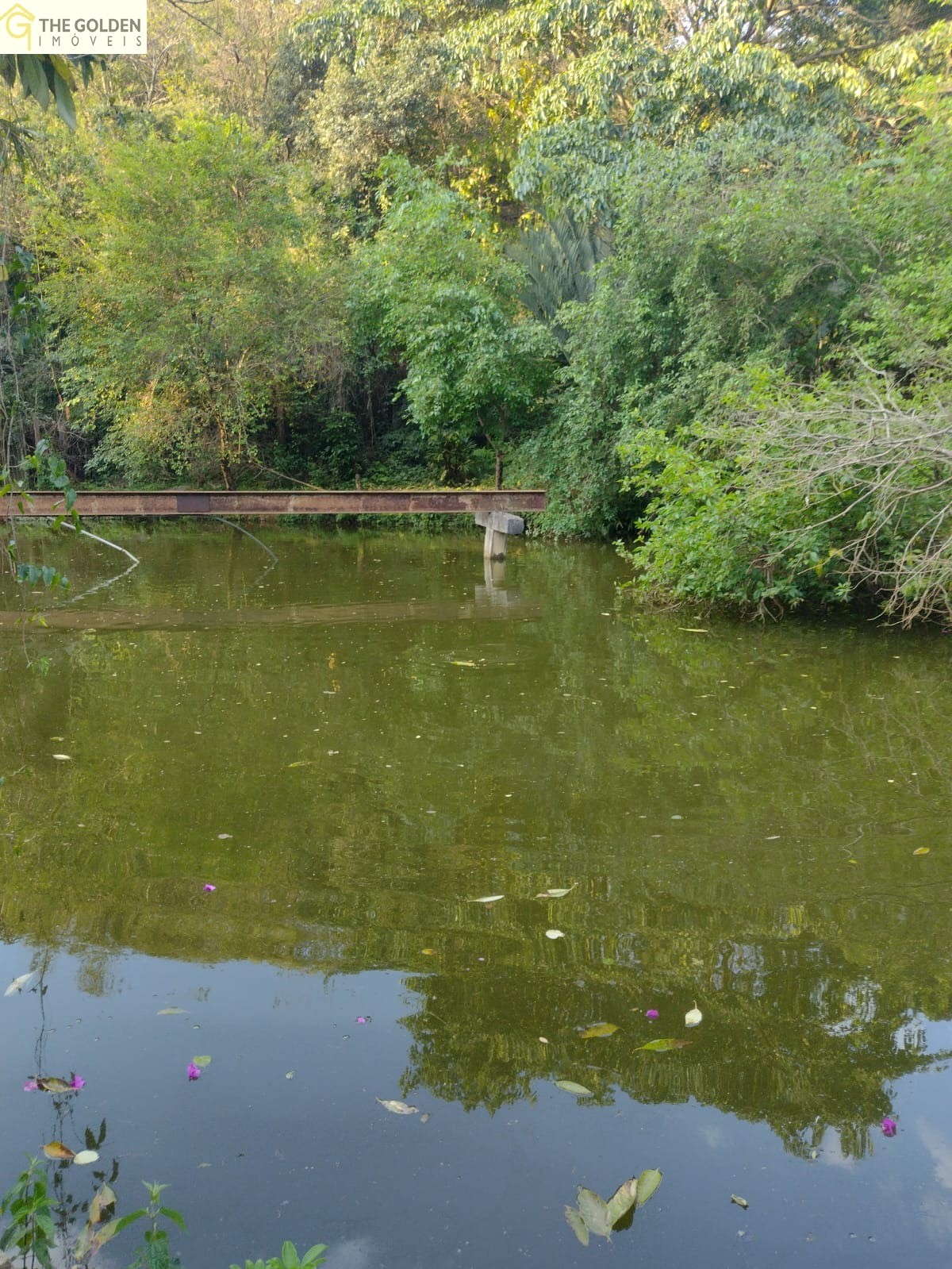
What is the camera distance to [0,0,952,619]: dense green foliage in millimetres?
10000

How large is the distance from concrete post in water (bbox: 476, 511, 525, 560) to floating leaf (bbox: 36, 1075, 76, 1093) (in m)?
9.86

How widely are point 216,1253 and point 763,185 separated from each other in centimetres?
1261

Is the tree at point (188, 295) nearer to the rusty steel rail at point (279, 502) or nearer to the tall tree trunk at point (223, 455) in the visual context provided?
the tall tree trunk at point (223, 455)

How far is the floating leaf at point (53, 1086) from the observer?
315 centimetres

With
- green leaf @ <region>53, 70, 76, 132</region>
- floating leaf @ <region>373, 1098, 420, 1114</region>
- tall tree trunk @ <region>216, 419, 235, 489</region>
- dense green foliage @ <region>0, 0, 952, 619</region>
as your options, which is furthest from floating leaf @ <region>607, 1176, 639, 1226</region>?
tall tree trunk @ <region>216, 419, 235, 489</region>

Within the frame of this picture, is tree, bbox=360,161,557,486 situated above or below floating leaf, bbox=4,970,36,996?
above

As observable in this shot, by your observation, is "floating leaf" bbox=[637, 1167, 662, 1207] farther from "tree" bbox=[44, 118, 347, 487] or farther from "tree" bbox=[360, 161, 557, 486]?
"tree" bbox=[44, 118, 347, 487]

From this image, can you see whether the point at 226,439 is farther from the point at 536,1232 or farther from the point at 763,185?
the point at 536,1232

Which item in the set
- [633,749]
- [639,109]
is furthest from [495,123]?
[633,749]

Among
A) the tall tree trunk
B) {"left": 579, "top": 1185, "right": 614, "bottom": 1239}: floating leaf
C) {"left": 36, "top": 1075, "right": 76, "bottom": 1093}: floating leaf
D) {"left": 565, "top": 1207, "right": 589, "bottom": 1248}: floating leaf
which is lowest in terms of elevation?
the tall tree trunk

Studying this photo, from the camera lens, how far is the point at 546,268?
18.5 m

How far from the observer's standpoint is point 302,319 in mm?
19453

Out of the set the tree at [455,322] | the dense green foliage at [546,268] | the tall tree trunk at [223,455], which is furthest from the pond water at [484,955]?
the tall tree trunk at [223,455]

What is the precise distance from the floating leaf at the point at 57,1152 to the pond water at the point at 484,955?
0.12 feet
